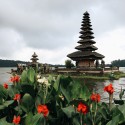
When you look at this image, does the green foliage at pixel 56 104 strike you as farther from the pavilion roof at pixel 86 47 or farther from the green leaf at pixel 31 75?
the pavilion roof at pixel 86 47

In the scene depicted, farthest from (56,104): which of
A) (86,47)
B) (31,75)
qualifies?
(86,47)

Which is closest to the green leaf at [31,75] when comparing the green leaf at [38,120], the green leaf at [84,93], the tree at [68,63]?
the green leaf at [84,93]

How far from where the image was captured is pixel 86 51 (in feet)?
208

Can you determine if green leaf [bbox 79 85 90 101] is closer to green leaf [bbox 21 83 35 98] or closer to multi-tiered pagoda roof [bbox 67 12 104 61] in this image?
green leaf [bbox 21 83 35 98]

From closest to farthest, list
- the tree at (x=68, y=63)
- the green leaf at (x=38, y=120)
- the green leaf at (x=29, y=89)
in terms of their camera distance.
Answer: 1. the green leaf at (x=38, y=120)
2. the green leaf at (x=29, y=89)
3. the tree at (x=68, y=63)

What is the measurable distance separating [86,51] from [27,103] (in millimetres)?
59774

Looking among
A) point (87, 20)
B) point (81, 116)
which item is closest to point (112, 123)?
point (81, 116)

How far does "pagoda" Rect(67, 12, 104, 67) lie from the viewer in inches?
2432

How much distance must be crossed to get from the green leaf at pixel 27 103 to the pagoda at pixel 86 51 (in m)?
56.7

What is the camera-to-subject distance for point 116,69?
63.8m

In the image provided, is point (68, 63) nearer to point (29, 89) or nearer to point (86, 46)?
point (86, 46)

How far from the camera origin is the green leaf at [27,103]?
→ 392cm

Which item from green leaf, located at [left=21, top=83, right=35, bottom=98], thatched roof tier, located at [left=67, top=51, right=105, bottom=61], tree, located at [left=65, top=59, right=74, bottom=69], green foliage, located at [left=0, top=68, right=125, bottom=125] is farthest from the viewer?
tree, located at [left=65, top=59, right=74, bottom=69]

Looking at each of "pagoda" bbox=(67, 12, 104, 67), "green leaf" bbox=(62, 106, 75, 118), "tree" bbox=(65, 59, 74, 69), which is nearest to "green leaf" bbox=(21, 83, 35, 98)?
"green leaf" bbox=(62, 106, 75, 118)
